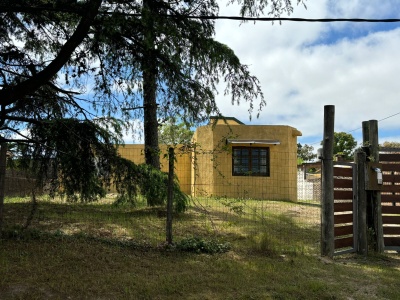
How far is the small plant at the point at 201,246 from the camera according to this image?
20.8 ft

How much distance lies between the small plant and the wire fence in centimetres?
64

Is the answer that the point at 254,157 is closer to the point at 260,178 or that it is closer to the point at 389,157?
the point at 260,178

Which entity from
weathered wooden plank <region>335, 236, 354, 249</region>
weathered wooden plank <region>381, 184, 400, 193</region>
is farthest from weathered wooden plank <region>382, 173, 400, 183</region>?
weathered wooden plank <region>335, 236, 354, 249</region>

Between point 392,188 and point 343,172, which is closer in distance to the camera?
point 343,172

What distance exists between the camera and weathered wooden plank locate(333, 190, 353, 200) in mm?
7004

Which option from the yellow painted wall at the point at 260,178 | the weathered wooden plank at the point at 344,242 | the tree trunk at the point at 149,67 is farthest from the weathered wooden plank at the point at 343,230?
Result: the yellow painted wall at the point at 260,178

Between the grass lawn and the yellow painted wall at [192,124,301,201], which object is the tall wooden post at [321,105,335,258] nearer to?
the grass lawn

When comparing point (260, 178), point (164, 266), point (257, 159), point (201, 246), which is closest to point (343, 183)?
point (201, 246)

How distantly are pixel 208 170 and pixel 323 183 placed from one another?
10.3 meters

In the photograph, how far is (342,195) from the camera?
7.10 meters

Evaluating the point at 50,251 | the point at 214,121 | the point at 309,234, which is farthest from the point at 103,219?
the point at 309,234

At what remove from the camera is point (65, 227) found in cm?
777

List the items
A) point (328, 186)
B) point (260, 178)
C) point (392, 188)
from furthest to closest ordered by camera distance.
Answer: point (260, 178), point (392, 188), point (328, 186)

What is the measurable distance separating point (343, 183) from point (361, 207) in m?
0.57
